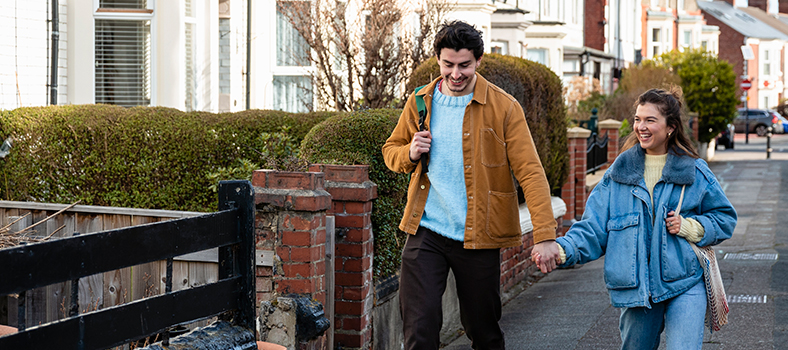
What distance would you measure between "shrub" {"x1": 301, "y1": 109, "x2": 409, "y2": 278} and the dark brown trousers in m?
1.28

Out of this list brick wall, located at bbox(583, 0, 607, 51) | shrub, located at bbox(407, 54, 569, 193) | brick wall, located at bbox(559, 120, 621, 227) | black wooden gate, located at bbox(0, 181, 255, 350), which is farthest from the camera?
brick wall, located at bbox(583, 0, 607, 51)

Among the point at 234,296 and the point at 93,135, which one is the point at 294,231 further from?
the point at 93,135

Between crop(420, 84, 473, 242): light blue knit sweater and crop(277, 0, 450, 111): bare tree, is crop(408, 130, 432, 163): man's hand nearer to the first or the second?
crop(420, 84, 473, 242): light blue knit sweater

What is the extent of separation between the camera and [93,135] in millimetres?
7262

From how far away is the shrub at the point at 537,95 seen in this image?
8003 mm

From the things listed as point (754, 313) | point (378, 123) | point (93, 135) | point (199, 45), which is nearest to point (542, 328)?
point (754, 313)

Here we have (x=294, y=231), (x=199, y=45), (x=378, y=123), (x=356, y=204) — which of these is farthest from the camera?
(x=199, y=45)

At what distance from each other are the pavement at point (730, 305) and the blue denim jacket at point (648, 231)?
7.29 feet

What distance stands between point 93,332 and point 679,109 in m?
2.77

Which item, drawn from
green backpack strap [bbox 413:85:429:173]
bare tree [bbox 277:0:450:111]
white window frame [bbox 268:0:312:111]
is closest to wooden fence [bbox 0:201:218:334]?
green backpack strap [bbox 413:85:429:173]

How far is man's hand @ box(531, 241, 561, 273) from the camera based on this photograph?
12.5 feet

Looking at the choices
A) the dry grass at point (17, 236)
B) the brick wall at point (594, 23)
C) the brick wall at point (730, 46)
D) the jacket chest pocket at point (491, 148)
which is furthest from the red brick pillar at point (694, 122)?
the brick wall at point (730, 46)

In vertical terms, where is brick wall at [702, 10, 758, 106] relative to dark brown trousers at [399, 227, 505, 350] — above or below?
above

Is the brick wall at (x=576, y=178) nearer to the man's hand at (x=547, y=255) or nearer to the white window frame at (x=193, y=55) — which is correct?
the white window frame at (x=193, y=55)
